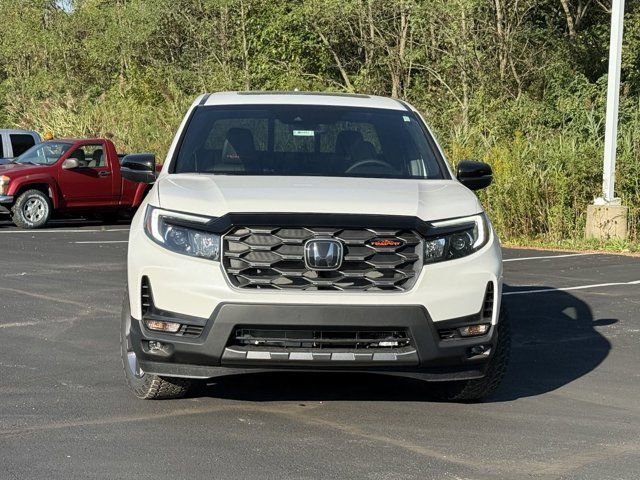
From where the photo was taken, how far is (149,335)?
6.52 metres

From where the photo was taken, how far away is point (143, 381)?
705 centimetres

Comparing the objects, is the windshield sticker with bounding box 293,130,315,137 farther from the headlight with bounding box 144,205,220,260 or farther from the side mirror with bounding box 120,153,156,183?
the headlight with bounding box 144,205,220,260

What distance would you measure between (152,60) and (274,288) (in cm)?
4232

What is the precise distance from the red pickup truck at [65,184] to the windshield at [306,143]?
14.8 metres

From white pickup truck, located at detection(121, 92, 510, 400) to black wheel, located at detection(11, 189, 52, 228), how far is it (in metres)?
16.1

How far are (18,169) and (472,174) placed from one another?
53.2 ft

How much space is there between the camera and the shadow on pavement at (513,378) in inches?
292

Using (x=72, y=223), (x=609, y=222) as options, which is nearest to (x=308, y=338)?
(x=609, y=222)

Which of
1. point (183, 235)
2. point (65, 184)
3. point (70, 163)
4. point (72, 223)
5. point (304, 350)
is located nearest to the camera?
point (304, 350)

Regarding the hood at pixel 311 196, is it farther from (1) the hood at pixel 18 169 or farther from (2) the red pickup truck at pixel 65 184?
(1) the hood at pixel 18 169

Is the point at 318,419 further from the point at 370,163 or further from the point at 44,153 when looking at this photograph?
the point at 44,153

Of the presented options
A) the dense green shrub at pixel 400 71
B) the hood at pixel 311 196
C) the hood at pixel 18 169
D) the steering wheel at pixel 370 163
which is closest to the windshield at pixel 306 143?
the steering wheel at pixel 370 163

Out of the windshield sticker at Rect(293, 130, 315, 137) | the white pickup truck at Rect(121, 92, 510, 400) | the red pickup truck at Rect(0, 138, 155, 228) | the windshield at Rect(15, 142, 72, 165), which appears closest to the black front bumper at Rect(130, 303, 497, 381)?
the white pickup truck at Rect(121, 92, 510, 400)

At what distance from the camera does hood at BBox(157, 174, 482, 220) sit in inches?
256
